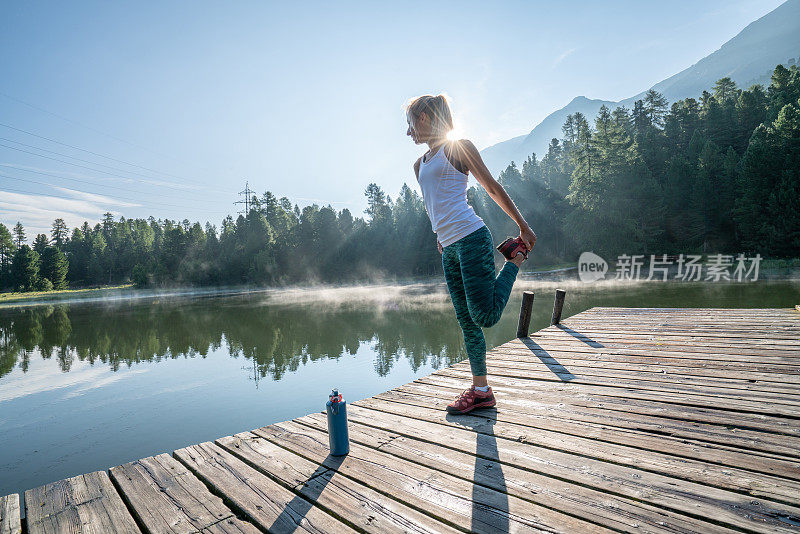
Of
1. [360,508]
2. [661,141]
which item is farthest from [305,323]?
[661,141]

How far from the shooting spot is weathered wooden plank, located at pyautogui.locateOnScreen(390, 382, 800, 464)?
1.85m

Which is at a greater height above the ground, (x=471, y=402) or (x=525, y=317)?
(x=525, y=317)

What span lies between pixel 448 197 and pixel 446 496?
1.50 m

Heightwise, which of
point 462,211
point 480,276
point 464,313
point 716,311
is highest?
point 462,211

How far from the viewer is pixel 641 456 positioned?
6.32 ft

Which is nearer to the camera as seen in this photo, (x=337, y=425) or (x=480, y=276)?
(x=337, y=425)

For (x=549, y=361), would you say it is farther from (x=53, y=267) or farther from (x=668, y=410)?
(x=53, y=267)

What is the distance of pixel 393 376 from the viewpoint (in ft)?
26.7

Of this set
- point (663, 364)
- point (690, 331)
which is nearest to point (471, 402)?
point (663, 364)

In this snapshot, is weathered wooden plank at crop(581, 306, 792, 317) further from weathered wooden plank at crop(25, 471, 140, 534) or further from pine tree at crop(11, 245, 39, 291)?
pine tree at crop(11, 245, 39, 291)

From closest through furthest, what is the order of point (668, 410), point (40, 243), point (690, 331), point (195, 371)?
point (668, 410) < point (690, 331) < point (195, 371) < point (40, 243)

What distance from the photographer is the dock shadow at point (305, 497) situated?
1.57 m

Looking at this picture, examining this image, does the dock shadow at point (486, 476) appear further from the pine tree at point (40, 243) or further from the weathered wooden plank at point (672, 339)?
the pine tree at point (40, 243)

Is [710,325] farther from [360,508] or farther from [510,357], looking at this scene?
[360,508]
